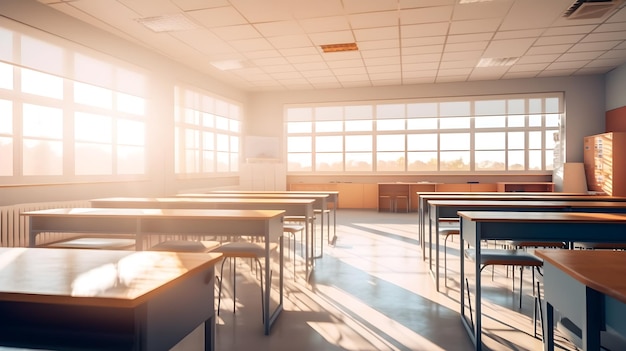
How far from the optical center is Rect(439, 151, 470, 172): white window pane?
984 centimetres

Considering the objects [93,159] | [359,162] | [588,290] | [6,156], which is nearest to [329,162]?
[359,162]

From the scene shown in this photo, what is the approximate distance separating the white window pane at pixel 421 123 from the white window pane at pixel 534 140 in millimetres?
2332

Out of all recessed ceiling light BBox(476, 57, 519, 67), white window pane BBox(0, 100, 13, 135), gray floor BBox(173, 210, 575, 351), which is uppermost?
recessed ceiling light BBox(476, 57, 519, 67)

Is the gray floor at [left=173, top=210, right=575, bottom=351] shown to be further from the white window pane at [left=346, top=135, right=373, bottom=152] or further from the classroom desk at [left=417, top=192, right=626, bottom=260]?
the white window pane at [left=346, top=135, right=373, bottom=152]

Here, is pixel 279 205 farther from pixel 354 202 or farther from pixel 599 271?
pixel 354 202

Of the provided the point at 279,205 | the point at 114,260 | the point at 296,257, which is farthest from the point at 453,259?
the point at 114,260

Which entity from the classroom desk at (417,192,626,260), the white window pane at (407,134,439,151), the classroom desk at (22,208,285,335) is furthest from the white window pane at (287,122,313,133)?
the classroom desk at (22,208,285,335)

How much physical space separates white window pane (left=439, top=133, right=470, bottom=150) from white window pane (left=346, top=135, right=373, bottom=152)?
1.92 metres

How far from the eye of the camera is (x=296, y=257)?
181 inches

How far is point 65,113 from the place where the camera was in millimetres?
5094

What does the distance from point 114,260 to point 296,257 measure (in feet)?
11.1

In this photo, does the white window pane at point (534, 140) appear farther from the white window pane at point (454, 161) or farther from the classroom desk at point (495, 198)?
the classroom desk at point (495, 198)

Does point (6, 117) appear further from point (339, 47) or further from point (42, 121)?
point (339, 47)

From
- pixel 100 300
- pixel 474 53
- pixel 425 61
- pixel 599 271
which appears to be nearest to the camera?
pixel 100 300
